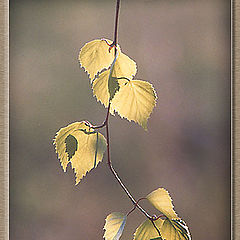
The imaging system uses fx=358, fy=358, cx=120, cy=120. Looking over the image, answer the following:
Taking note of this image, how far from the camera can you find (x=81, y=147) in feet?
1.13

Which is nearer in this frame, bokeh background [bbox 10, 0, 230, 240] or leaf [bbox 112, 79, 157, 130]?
leaf [bbox 112, 79, 157, 130]

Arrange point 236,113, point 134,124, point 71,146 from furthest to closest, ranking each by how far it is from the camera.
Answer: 1. point 134,124
2. point 236,113
3. point 71,146

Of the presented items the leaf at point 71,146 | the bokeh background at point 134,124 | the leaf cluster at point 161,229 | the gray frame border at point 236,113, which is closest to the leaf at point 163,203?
the leaf cluster at point 161,229

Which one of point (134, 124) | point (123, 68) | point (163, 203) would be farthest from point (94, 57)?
point (134, 124)

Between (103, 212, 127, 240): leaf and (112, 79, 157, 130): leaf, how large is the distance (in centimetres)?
10

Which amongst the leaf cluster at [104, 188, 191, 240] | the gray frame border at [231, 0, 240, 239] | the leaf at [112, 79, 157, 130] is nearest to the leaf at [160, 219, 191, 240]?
the leaf cluster at [104, 188, 191, 240]

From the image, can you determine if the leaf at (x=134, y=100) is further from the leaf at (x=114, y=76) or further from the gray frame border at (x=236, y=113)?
the gray frame border at (x=236, y=113)

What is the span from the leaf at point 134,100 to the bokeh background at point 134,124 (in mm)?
704

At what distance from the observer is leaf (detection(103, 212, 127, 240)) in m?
0.36

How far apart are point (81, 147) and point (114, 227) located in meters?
0.09

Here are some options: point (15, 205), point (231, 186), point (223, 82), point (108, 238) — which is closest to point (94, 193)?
point (15, 205)

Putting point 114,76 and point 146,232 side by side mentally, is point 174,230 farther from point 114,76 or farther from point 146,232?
point 114,76

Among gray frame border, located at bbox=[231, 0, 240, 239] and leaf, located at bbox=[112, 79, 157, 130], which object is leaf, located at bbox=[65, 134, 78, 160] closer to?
leaf, located at bbox=[112, 79, 157, 130]

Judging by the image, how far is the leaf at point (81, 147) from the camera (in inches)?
13.5
